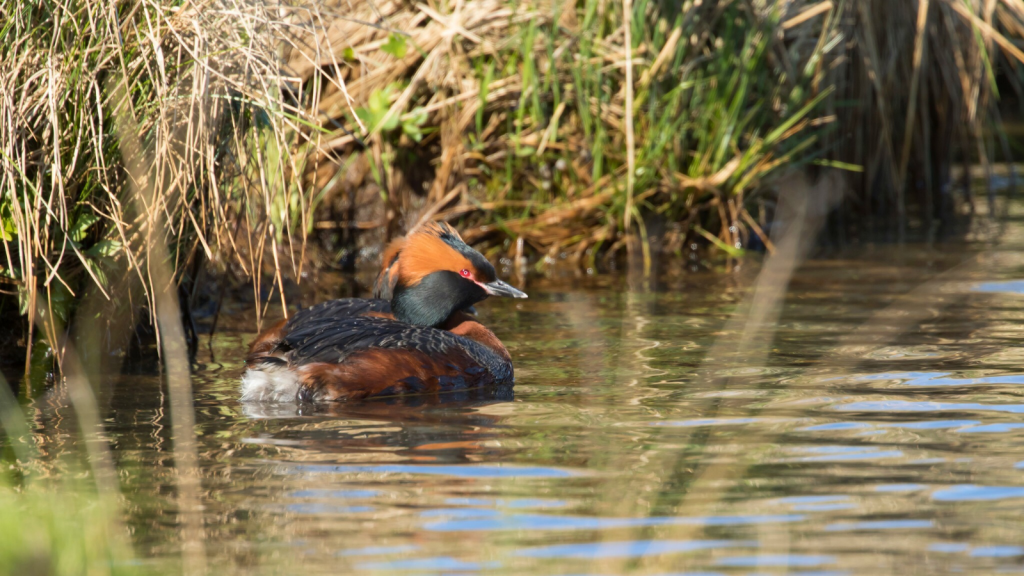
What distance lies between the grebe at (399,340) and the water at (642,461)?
0.57 ft

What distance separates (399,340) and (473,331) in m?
0.62

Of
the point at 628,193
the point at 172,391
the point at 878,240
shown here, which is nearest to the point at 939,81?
the point at 878,240

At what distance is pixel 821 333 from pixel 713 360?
0.93 metres

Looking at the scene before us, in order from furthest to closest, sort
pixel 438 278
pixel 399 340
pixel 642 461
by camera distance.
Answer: pixel 438 278 < pixel 399 340 < pixel 642 461

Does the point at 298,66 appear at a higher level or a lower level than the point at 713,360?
higher

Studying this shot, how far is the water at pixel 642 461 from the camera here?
135 inches

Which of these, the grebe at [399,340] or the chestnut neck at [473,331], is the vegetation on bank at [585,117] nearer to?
the grebe at [399,340]

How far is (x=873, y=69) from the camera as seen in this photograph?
10.4 m

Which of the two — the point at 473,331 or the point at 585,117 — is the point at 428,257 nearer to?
the point at 473,331

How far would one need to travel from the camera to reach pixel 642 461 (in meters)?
4.35

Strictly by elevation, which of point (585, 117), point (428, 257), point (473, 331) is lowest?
point (473, 331)

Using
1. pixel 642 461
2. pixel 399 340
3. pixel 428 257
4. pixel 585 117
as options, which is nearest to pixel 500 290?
pixel 428 257

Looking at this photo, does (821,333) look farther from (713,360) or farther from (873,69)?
(873,69)

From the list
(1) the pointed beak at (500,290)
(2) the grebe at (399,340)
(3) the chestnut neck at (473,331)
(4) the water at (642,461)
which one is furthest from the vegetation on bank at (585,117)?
(4) the water at (642,461)
